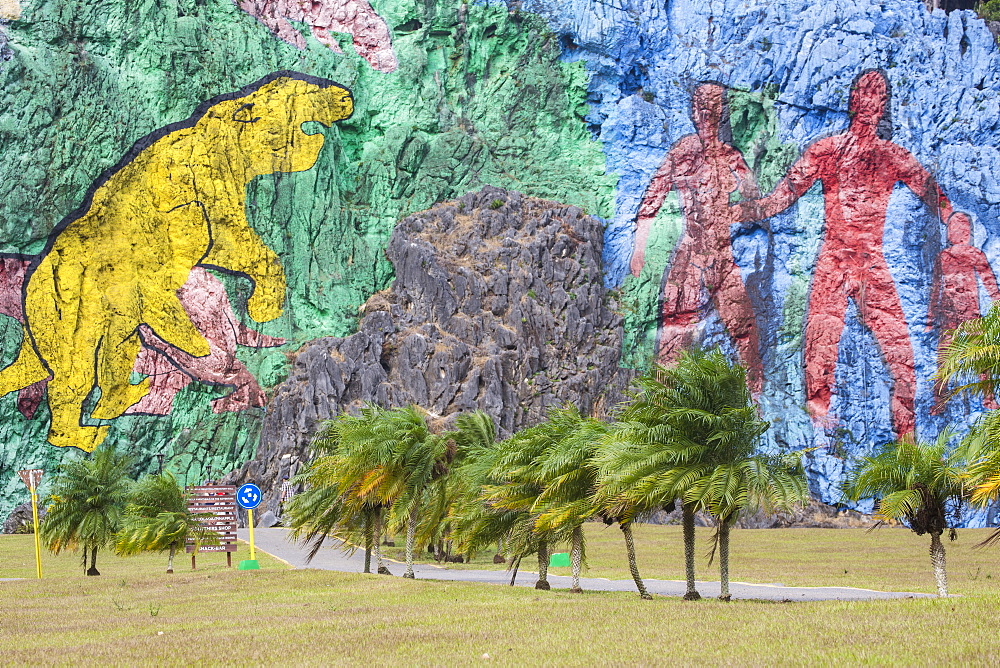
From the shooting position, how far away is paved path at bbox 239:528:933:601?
1997cm

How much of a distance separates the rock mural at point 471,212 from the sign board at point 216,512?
2093 centimetres

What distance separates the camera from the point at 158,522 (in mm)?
29609

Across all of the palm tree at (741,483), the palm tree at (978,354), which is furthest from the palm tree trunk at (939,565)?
the palm tree at (978,354)

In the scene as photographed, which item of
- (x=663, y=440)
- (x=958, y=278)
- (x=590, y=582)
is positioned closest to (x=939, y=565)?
(x=663, y=440)

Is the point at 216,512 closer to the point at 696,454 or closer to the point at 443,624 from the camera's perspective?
the point at 696,454

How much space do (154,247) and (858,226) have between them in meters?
39.8

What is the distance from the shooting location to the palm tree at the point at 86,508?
3044 cm

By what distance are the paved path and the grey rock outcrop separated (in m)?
14.3

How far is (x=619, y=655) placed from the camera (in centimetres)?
1112

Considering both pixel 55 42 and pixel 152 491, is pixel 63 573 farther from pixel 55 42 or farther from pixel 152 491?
pixel 55 42

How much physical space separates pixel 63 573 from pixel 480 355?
85.4 feet

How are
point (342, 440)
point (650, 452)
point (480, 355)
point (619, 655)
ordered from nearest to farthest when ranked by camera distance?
point (619, 655) → point (650, 452) → point (342, 440) → point (480, 355)

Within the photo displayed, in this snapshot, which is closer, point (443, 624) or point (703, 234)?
point (443, 624)

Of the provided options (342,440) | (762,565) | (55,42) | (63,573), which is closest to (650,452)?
(342,440)
